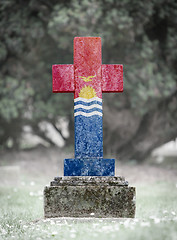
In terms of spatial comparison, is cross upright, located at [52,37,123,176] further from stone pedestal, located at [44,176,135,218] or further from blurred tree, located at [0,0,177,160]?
blurred tree, located at [0,0,177,160]

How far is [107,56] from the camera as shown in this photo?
34.4 ft

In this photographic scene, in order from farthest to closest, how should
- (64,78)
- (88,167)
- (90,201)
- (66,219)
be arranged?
(64,78) < (88,167) < (90,201) < (66,219)

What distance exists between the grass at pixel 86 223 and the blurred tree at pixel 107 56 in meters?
4.04

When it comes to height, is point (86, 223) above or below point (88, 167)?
below

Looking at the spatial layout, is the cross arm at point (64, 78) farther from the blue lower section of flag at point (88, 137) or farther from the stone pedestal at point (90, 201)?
the stone pedestal at point (90, 201)

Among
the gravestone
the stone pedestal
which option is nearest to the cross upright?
the gravestone

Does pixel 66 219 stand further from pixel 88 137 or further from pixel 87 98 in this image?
pixel 87 98

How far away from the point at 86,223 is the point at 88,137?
1225mm

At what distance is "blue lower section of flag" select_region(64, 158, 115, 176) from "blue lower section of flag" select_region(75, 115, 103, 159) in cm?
12

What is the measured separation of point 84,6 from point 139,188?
5122 mm

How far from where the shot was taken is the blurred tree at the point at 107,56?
31.2 ft

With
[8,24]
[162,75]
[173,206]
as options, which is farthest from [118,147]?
[173,206]

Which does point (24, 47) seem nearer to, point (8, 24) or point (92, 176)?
point (8, 24)

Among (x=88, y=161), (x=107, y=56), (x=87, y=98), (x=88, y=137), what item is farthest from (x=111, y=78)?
(x=107, y=56)
